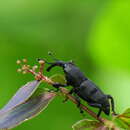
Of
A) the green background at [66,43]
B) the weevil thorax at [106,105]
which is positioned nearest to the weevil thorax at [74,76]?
the weevil thorax at [106,105]

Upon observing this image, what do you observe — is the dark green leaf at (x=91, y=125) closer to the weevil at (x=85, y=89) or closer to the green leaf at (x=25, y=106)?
the weevil at (x=85, y=89)

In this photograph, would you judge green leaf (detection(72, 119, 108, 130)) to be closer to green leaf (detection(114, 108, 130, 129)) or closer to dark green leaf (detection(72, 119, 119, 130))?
dark green leaf (detection(72, 119, 119, 130))

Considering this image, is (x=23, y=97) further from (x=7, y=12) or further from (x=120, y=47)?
(x=7, y=12)

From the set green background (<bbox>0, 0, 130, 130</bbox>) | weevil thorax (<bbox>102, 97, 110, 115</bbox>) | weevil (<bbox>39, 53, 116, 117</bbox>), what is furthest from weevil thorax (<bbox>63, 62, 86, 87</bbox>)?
green background (<bbox>0, 0, 130, 130</bbox>)

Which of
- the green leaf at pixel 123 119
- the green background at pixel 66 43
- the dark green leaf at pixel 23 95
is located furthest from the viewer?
the green background at pixel 66 43

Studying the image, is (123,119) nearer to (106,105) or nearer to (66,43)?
(106,105)

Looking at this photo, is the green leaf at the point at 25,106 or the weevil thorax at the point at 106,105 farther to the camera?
the weevil thorax at the point at 106,105
